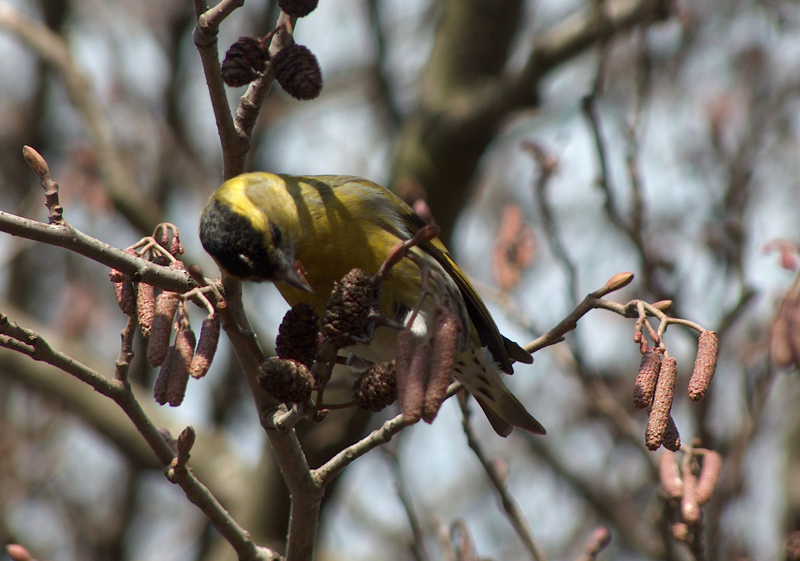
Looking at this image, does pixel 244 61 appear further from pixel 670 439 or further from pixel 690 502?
pixel 690 502

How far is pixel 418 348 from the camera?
1.69 m

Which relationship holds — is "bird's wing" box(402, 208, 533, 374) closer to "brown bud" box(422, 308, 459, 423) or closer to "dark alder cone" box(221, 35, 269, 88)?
"dark alder cone" box(221, 35, 269, 88)

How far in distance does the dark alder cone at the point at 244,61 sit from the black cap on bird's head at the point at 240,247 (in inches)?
25.0

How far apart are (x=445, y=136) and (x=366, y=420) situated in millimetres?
2002

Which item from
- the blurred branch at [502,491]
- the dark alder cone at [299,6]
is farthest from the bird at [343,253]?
the dark alder cone at [299,6]

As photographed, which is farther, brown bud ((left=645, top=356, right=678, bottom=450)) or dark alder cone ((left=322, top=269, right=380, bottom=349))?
dark alder cone ((left=322, top=269, right=380, bottom=349))

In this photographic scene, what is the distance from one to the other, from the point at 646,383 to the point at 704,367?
14cm

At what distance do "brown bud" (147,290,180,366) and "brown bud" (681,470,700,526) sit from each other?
1465 millimetres

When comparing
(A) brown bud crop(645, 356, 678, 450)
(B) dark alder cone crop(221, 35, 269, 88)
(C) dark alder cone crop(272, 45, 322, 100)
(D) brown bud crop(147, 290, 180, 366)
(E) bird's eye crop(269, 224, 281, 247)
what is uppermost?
(B) dark alder cone crop(221, 35, 269, 88)

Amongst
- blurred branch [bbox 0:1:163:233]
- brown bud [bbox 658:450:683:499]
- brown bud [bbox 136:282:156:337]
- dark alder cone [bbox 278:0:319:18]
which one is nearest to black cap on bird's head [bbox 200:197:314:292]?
brown bud [bbox 136:282:156:337]

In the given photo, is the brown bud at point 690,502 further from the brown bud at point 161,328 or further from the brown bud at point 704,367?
the brown bud at point 161,328

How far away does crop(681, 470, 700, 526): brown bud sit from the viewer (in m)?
2.22

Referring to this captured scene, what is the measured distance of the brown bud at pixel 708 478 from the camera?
2.22 m

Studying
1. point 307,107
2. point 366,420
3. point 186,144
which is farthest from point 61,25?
point 366,420
